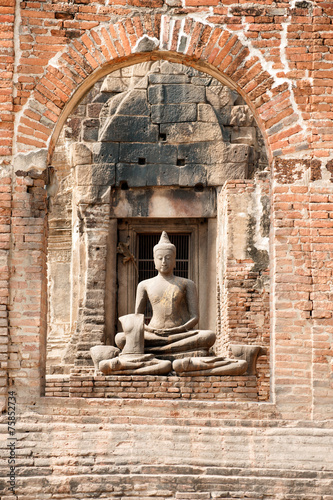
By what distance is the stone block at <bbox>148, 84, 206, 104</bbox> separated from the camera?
1491 cm

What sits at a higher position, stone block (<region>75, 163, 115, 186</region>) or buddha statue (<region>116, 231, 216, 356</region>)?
stone block (<region>75, 163, 115, 186</region>)

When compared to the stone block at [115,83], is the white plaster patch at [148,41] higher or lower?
lower

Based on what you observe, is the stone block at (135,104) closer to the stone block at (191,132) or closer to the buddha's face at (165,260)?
the stone block at (191,132)

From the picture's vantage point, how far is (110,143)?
1480 cm

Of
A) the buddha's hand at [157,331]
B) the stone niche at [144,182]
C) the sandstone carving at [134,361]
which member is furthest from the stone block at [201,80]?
the sandstone carving at [134,361]

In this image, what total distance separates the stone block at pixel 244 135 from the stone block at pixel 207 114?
0.40m

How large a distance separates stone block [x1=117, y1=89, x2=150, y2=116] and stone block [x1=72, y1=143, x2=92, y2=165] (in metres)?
0.82

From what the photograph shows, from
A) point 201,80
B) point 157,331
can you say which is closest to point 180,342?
point 157,331

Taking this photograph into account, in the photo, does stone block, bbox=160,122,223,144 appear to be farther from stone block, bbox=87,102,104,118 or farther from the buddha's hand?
the buddha's hand

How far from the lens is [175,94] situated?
49.0 ft

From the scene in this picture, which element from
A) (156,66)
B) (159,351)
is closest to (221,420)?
(159,351)

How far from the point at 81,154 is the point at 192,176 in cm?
186

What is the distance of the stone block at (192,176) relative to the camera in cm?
1462

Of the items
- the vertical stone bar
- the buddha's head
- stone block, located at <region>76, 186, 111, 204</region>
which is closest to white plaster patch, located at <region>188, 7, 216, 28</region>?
the buddha's head
